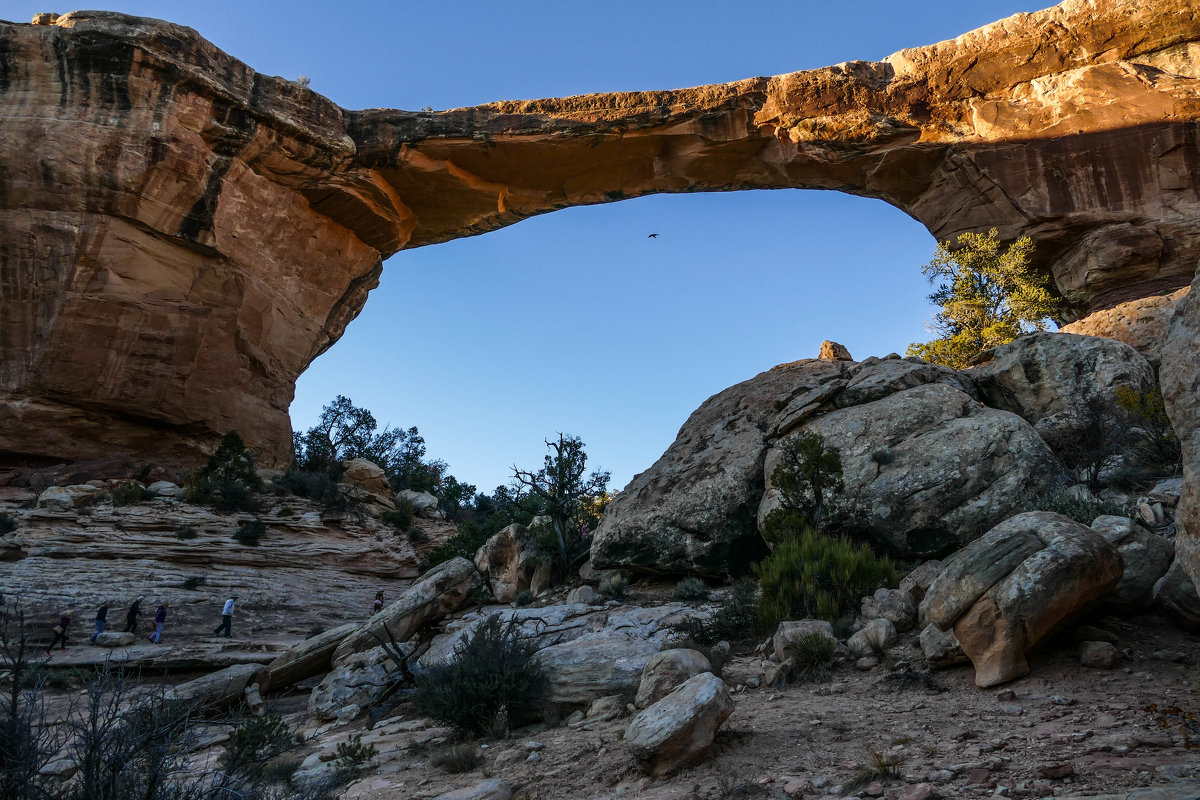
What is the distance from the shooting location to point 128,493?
58.1 ft

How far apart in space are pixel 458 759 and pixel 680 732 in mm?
2210

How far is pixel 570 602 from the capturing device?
10.9 metres

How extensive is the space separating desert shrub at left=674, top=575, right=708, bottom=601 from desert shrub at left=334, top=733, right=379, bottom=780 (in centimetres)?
473

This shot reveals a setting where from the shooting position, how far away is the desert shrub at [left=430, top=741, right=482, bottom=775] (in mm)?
5676

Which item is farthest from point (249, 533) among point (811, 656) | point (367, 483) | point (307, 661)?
point (811, 656)

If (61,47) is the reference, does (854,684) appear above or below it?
below

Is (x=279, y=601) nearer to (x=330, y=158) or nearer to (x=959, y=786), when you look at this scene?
(x=330, y=158)

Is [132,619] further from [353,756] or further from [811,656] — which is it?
[811,656]

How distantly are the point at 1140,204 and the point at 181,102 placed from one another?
84.0 ft

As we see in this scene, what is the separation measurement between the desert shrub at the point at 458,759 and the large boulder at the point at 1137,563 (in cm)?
517

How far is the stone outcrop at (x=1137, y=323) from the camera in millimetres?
13367

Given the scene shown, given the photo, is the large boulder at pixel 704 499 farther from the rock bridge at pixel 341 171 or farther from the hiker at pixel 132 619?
the rock bridge at pixel 341 171

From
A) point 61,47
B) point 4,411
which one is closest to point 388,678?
point 4,411

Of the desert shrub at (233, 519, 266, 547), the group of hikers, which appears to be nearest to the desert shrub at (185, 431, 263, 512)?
the desert shrub at (233, 519, 266, 547)
